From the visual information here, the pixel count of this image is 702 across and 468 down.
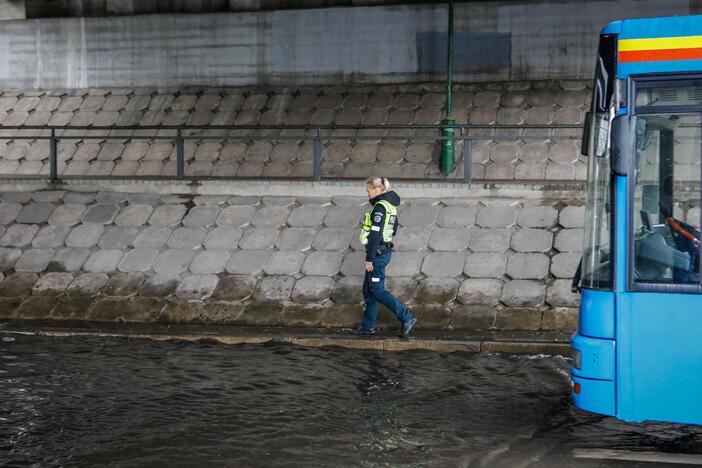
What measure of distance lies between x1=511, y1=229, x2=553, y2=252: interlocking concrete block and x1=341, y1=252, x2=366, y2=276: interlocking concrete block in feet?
7.03

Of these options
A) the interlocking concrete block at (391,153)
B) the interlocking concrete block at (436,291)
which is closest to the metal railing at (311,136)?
the interlocking concrete block at (391,153)

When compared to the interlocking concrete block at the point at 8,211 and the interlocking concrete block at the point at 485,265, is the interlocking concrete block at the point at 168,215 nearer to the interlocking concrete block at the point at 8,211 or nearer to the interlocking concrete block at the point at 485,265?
the interlocking concrete block at the point at 8,211

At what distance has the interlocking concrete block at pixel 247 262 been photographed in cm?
1384

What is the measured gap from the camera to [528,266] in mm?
13008

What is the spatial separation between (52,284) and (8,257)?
1307 mm

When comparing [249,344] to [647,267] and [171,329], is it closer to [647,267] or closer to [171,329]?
[171,329]

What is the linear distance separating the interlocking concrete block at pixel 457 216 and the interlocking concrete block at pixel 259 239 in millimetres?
2529

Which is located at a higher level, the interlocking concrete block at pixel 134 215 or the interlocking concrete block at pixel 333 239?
the interlocking concrete block at pixel 134 215

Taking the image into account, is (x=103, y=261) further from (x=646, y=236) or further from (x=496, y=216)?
(x=646, y=236)

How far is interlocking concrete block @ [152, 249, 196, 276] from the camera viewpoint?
14.1 meters

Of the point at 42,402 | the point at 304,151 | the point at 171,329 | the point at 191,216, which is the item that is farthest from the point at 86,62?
the point at 42,402

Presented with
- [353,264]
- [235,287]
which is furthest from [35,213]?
[353,264]

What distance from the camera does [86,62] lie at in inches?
905

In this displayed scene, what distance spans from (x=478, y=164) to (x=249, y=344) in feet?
25.7
